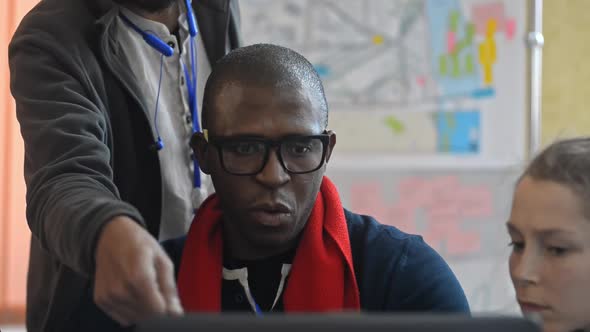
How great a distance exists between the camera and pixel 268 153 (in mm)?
1238

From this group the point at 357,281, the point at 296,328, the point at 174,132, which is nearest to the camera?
the point at 296,328

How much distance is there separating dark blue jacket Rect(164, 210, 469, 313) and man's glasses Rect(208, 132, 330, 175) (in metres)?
0.16

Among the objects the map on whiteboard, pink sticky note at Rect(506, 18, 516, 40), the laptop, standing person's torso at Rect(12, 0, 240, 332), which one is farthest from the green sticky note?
the laptop

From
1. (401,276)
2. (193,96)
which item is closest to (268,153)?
(401,276)

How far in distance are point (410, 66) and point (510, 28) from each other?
37 cm

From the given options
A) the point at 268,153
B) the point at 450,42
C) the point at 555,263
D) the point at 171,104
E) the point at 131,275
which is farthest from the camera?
the point at 450,42

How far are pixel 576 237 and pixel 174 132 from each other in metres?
0.74

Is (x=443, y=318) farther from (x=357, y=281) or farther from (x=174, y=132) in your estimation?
(x=174, y=132)

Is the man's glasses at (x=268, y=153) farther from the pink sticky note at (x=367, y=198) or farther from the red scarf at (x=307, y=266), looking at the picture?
the pink sticky note at (x=367, y=198)

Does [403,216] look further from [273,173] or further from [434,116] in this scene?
[273,173]

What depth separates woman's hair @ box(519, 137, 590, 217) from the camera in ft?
3.90

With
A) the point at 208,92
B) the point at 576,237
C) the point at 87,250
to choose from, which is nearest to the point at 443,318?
the point at 87,250

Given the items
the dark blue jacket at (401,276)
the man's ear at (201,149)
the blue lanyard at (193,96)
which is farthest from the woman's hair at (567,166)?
the blue lanyard at (193,96)

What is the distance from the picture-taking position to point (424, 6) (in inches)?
114
